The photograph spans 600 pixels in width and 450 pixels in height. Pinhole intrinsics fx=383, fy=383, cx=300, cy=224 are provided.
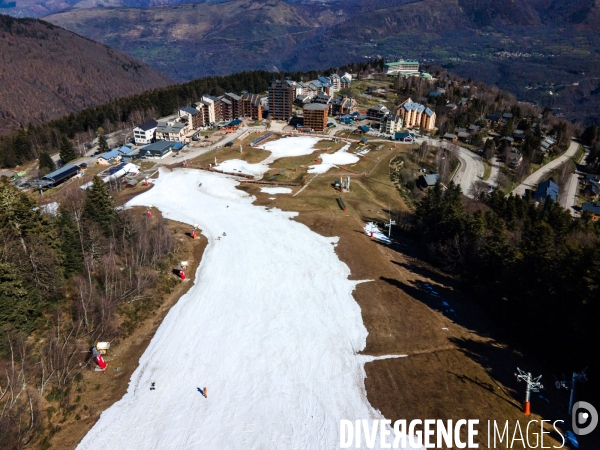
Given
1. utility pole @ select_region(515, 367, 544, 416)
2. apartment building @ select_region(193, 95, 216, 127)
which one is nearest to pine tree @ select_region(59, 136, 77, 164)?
apartment building @ select_region(193, 95, 216, 127)

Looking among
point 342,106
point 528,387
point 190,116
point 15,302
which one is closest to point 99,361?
point 15,302

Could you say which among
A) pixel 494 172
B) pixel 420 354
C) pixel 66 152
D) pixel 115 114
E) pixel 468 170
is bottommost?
pixel 494 172

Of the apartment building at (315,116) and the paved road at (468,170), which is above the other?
the apartment building at (315,116)

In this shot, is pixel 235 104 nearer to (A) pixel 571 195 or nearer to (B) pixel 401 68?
(A) pixel 571 195

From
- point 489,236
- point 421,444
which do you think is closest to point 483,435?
point 421,444

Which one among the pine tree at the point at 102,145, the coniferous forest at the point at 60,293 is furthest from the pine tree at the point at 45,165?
the coniferous forest at the point at 60,293

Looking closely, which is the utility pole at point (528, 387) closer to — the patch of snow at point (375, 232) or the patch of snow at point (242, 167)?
the patch of snow at point (375, 232)

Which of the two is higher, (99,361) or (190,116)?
(190,116)
